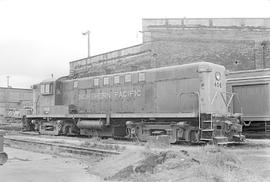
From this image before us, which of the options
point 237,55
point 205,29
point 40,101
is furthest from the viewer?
point 205,29

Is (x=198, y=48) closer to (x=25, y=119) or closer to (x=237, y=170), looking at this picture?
(x=25, y=119)

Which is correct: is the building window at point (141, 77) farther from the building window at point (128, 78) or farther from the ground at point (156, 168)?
the ground at point (156, 168)

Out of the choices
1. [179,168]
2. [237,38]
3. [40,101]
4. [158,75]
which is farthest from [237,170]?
[237,38]

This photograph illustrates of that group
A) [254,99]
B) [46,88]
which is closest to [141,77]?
[254,99]

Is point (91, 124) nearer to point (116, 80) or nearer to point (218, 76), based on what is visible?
point (116, 80)

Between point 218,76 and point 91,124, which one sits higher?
point 218,76

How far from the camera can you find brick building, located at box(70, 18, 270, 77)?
2791 cm

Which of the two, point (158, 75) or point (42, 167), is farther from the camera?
point (158, 75)

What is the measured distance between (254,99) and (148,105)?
495cm

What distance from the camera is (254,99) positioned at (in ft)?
60.0

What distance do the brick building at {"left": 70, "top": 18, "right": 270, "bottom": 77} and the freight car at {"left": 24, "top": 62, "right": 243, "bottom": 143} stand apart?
732cm

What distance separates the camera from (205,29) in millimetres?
30062

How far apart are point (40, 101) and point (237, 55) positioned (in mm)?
13967

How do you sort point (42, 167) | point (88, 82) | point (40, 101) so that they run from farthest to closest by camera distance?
point (40, 101), point (88, 82), point (42, 167)
